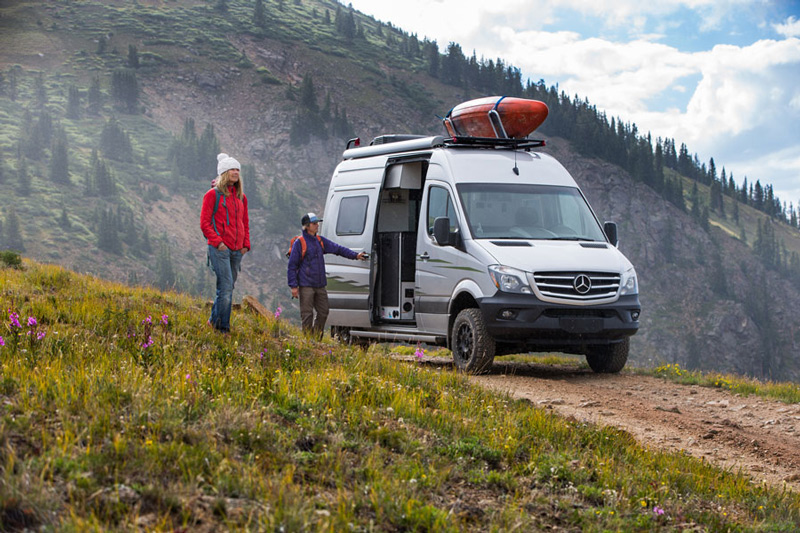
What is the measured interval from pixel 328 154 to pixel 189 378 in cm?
15286

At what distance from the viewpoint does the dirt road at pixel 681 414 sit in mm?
6570

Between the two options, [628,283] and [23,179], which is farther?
[23,179]

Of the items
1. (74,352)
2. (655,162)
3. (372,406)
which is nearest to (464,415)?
(372,406)

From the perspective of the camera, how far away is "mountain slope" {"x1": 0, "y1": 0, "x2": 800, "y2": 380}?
111000 mm

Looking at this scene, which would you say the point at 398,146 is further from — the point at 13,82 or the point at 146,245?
the point at 13,82

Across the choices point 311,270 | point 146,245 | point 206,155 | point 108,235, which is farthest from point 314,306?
point 206,155

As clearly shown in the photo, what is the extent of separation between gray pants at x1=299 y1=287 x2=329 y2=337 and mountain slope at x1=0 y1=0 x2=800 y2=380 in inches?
3335

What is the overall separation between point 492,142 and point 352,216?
2.72 metres

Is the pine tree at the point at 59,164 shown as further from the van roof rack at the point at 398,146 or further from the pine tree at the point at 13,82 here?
the van roof rack at the point at 398,146

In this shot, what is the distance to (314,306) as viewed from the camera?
1187 cm

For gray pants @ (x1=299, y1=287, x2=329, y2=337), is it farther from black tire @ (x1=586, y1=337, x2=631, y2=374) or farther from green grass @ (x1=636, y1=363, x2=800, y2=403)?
green grass @ (x1=636, y1=363, x2=800, y2=403)

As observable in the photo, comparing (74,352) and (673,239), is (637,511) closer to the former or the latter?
(74,352)

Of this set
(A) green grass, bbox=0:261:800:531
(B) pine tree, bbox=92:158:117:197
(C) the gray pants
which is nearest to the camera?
(A) green grass, bbox=0:261:800:531

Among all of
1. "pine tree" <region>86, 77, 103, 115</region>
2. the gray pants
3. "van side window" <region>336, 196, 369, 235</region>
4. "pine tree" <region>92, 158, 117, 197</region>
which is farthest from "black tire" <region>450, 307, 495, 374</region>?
"pine tree" <region>86, 77, 103, 115</region>
